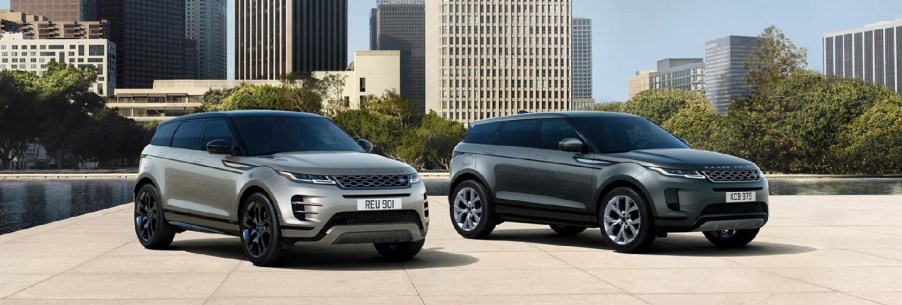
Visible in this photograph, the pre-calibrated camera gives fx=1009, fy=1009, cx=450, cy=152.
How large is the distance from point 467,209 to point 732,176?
402cm

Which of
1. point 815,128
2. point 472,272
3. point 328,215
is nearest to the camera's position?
point 328,215

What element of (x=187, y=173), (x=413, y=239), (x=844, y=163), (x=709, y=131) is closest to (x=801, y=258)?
(x=413, y=239)

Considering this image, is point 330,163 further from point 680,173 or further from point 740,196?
point 740,196

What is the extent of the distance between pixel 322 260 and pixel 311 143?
1327 millimetres

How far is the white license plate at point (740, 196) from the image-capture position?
1162 centimetres

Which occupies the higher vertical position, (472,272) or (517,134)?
(517,134)

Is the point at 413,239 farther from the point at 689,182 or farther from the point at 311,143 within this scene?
the point at 689,182

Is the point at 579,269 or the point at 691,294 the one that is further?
the point at 579,269

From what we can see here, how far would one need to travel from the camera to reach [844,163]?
84.5 m

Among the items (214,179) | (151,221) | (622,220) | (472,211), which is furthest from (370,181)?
(472,211)

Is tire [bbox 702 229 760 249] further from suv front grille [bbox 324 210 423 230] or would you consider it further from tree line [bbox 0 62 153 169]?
tree line [bbox 0 62 153 169]

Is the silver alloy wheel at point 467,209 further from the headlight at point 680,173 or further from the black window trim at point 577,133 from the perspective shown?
the headlight at point 680,173

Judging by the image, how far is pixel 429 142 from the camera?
106 meters

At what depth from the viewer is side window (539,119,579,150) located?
13.0 m
